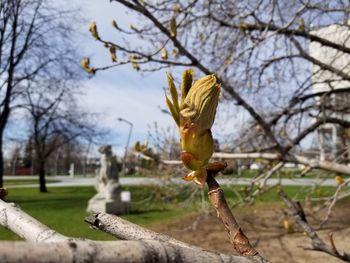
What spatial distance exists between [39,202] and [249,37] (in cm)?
1443

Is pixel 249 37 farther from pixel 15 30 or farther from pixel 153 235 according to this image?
pixel 15 30

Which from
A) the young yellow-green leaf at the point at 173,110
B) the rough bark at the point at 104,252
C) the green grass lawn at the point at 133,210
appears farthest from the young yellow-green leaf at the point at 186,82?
the green grass lawn at the point at 133,210

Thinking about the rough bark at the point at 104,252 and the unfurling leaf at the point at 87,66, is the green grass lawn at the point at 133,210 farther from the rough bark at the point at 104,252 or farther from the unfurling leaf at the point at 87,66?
the rough bark at the point at 104,252

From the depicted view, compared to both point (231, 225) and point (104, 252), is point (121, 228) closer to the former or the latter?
point (231, 225)

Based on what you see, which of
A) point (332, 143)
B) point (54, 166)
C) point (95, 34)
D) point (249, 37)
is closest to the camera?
point (95, 34)

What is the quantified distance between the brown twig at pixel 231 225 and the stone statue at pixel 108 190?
1357 cm

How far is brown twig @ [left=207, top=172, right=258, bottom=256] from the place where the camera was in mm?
628

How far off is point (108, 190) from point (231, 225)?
14.7 metres

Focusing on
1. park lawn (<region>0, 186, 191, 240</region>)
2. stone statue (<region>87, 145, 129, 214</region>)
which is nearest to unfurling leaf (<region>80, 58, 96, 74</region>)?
park lawn (<region>0, 186, 191, 240</region>)

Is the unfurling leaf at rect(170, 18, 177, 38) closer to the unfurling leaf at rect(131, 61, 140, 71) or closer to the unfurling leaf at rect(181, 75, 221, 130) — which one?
the unfurling leaf at rect(131, 61, 140, 71)

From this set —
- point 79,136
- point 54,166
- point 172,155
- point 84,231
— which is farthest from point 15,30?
point 54,166

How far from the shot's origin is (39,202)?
1869 centimetres

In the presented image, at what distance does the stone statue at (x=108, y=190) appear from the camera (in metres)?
14.6

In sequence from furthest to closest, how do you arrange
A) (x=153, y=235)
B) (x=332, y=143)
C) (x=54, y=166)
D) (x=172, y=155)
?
(x=54, y=166) < (x=332, y=143) < (x=172, y=155) < (x=153, y=235)
